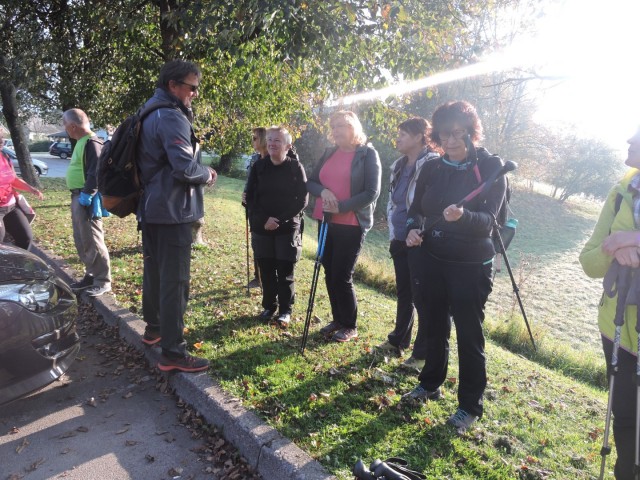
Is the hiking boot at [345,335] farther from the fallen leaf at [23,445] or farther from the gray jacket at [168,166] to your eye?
the fallen leaf at [23,445]

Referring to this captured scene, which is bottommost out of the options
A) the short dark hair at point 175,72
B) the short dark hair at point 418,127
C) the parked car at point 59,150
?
the parked car at point 59,150

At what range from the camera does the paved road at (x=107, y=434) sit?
111 inches

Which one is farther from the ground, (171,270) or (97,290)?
(171,270)

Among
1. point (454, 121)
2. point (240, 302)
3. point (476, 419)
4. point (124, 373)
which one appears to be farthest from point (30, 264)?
point (476, 419)

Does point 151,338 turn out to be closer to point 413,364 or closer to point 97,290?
point 97,290

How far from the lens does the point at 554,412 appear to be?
3.87m

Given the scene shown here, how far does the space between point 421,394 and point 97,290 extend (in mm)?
4025

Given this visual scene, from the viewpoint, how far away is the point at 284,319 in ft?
16.1

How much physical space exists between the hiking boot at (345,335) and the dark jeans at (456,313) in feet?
3.72

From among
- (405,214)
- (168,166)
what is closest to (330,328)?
(405,214)

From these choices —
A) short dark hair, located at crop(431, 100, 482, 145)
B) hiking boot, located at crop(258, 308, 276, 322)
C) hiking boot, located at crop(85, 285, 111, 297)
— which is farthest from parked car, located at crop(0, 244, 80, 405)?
short dark hair, located at crop(431, 100, 482, 145)

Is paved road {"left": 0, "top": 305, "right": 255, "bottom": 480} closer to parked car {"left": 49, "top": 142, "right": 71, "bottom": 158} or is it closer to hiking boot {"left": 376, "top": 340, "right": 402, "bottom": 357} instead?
hiking boot {"left": 376, "top": 340, "right": 402, "bottom": 357}

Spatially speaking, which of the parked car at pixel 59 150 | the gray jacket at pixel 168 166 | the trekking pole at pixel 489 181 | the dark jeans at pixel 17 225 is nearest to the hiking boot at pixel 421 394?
the trekking pole at pixel 489 181

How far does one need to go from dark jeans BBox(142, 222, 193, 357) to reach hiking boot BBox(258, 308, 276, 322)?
1400mm
